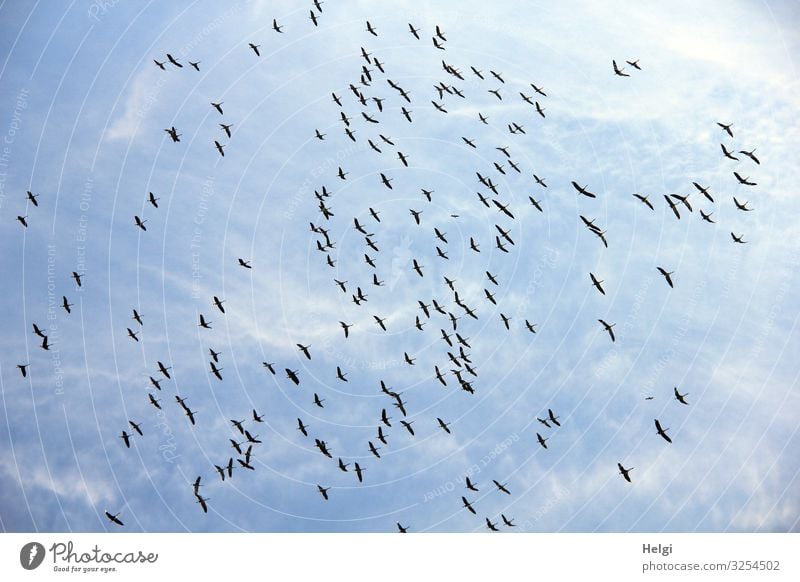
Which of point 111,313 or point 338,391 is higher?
point 111,313

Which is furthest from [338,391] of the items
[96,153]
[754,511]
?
[754,511]

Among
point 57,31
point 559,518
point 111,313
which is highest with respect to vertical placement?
point 57,31

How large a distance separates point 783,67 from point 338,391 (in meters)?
54.0

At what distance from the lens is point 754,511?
73375mm
